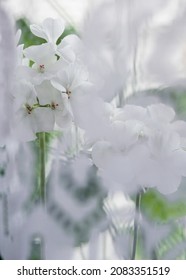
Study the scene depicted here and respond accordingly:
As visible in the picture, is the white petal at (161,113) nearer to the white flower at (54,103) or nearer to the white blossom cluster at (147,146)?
the white blossom cluster at (147,146)

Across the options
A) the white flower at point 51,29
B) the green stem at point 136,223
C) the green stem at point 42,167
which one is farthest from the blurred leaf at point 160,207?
the white flower at point 51,29

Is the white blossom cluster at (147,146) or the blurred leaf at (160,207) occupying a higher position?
the white blossom cluster at (147,146)

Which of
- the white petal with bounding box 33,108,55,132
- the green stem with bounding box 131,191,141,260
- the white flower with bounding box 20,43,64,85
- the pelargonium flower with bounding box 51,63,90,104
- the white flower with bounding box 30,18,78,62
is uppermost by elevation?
the white flower with bounding box 30,18,78,62

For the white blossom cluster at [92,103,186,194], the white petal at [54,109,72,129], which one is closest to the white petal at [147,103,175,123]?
the white blossom cluster at [92,103,186,194]

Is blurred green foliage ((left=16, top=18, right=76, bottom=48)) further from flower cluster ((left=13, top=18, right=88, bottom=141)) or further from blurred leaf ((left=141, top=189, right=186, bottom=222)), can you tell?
blurred leaf ((left=141, top=189, right=186, bottom=222))

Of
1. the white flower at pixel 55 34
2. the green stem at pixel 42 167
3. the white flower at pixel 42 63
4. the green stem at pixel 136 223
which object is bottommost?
the green stem at pixel 136 223

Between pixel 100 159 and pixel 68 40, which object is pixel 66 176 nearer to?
pixel 100 159

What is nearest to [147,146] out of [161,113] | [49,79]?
[161,113]

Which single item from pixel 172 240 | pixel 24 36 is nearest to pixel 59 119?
pixel 24 36
